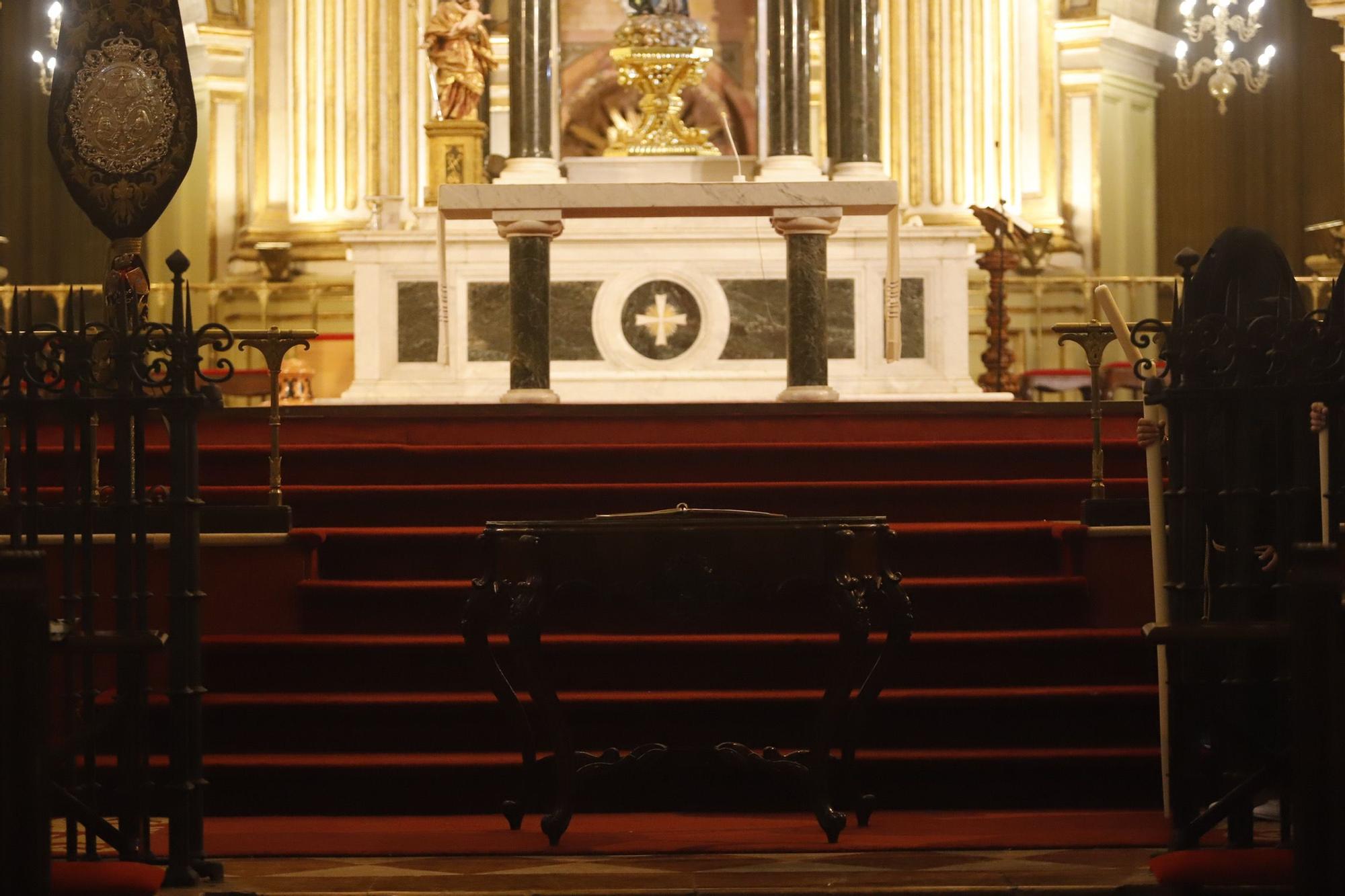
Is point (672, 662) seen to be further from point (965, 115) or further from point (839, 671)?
point (965, 115)

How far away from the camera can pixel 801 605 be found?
6418mm

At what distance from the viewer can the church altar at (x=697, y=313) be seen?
11133 mm

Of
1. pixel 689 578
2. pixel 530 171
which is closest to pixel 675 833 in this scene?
pixel 689 578

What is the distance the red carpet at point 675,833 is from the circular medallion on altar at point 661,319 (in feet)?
19.1

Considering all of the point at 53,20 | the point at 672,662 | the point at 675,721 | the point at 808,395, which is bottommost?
the point at 675,721

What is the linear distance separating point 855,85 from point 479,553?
15.7 ft

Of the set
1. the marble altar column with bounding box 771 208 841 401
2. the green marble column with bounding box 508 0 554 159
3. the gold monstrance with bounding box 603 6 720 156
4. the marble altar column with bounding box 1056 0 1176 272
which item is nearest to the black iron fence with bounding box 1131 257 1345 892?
the marble altar column with bounding box 771 208 841 401

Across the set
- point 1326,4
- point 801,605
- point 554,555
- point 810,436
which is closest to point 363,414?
point 810,436

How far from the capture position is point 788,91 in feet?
34.8

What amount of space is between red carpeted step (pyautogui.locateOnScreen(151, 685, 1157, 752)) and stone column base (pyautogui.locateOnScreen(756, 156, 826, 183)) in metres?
4.99

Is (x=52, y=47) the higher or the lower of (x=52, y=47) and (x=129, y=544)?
the higher

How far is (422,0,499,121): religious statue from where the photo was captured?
39.2 feet

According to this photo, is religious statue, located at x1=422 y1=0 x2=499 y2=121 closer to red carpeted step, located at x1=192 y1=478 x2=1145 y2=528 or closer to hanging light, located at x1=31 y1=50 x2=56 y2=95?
hanging light, located at x1=31 y1=50 x2=56 y2=95

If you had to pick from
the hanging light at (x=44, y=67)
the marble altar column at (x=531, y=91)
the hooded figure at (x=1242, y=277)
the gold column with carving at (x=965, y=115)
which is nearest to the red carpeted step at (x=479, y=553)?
the hooded figure at (x=1242, y=277)
